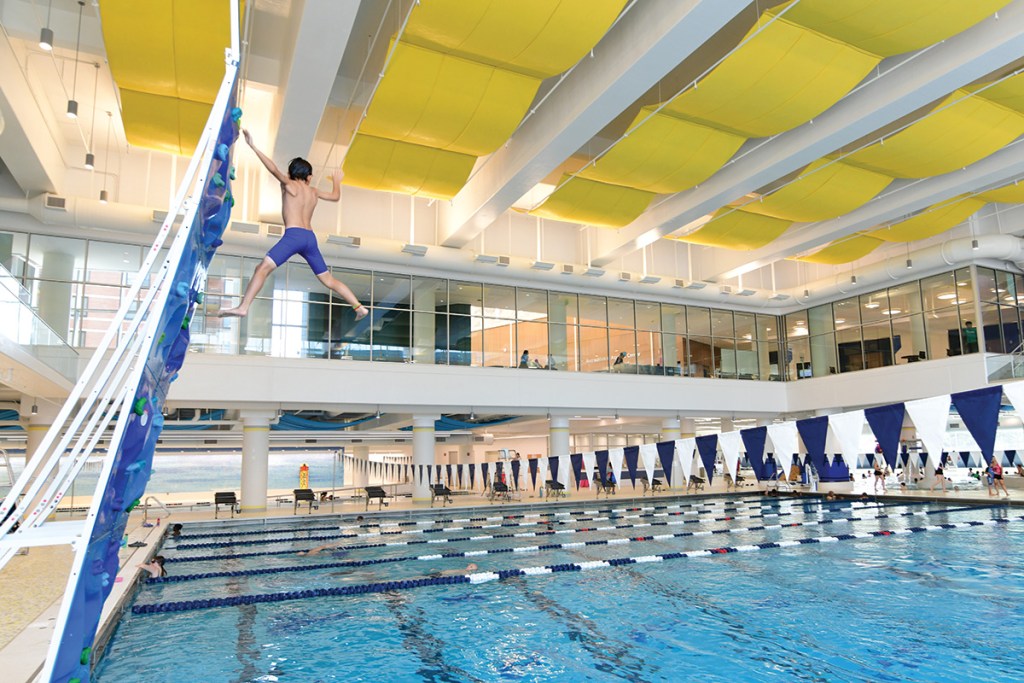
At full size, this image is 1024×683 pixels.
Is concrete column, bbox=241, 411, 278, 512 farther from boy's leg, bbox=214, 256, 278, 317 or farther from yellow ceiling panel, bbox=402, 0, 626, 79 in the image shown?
boy's leg, bbox=214, 256, 278, 317

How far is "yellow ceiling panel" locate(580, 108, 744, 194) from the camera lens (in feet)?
37.7

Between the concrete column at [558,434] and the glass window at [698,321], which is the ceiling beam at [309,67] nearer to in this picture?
the concrete column at [558,434]

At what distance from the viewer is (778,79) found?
381 inches

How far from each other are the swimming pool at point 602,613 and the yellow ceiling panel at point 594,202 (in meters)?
6.64

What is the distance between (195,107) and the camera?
1078 cm

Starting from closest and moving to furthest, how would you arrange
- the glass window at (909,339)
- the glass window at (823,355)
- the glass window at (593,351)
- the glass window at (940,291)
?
the glass window at (940,291) → the glass window at (909,339) → the glass window at (593,351) → the glass window at (823,355)

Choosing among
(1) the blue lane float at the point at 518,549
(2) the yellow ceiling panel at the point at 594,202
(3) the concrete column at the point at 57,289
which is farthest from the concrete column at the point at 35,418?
(2) the yellow ceiling panel at the point at 594,202

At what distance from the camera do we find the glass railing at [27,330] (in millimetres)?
9055

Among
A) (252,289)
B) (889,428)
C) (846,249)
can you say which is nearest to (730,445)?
(889,428)

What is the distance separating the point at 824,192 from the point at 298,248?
493 inches

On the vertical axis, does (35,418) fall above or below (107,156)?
below

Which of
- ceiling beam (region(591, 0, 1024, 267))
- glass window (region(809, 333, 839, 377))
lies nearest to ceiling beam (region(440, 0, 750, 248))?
ceiling beam (region(591, 0, 1024, 267))

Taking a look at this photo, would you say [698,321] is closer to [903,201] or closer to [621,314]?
[621,314]

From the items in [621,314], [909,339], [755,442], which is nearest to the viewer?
[755,442]
